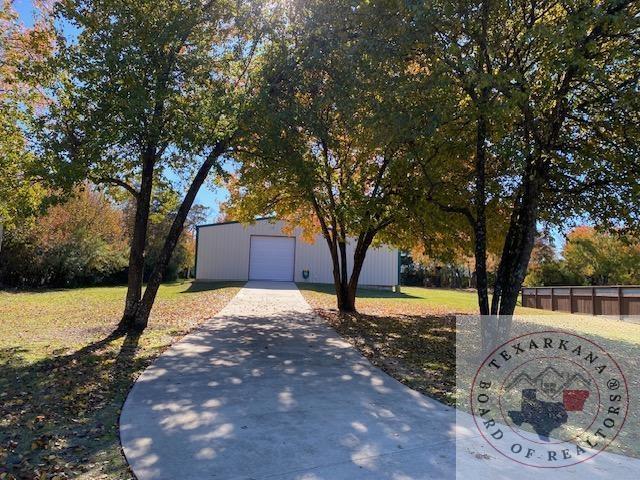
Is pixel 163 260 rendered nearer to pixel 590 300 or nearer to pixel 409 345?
pixel 409 345

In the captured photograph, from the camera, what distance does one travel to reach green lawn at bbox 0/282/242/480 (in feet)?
12.9

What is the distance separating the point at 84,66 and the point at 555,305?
2070 centimetres

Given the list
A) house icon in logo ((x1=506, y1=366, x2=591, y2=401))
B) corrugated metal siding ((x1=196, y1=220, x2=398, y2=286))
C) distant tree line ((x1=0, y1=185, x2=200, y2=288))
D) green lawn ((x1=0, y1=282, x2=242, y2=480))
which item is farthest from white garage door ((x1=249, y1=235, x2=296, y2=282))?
house icon in logo ((x1=506, y1=366, x2=591, y2=401))

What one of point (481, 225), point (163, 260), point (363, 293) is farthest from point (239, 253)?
point (481, 225)

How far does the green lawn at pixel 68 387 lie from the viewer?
3.93 m

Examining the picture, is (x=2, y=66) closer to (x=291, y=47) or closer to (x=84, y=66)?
(x=84, y=66)

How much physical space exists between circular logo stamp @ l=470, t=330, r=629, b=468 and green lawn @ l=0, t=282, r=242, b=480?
3.34 m

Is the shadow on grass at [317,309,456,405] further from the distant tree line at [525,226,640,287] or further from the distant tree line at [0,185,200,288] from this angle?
the distant tree line at [525,226,640,287]

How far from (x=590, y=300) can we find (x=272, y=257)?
1796 centimetres

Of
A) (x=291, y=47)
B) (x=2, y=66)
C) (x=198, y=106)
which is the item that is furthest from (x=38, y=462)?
(x=2, y=66)

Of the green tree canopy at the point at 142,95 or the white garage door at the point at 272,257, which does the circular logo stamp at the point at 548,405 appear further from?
the white garage door at the point at 272,257

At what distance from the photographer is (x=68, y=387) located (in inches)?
237

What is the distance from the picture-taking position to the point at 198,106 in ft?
28.7

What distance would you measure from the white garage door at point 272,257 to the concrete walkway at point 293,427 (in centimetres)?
2307
